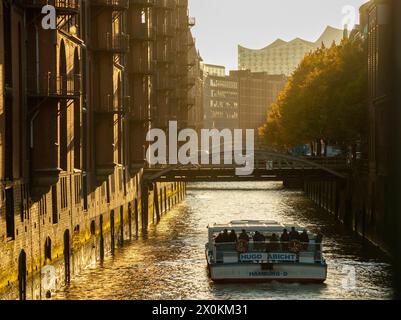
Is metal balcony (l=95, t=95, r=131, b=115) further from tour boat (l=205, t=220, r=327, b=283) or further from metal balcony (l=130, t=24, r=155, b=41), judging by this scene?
tour boat (l=205, t=220, r=327, b=283)

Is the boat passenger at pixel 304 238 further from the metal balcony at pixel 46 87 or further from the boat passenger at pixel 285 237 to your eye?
the metal balcony at pixel 46 87

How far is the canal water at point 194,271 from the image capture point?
34.1 metres

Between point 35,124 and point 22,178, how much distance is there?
2.59m

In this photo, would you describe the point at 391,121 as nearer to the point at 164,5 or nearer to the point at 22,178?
the point at 22,178

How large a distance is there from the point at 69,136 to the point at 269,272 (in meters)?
12.4

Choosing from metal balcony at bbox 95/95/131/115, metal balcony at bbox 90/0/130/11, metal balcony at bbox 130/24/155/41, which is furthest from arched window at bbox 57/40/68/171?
metal balcony at bbox 130/24/155/41

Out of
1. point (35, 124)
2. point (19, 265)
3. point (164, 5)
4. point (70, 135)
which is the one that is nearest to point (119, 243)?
point (70, 135)

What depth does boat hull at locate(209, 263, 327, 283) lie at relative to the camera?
113 ft

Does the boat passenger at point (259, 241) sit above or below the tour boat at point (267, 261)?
above

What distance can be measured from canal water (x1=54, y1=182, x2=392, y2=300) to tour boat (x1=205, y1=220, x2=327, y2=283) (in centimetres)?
41

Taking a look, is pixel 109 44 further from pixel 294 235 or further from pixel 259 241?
pixel 294 235

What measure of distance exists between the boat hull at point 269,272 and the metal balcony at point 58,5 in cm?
1103

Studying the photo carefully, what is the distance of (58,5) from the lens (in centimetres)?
3506

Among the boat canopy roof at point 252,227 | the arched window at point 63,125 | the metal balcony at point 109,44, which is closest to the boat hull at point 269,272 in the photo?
the boat canopy roof at point 252,227
